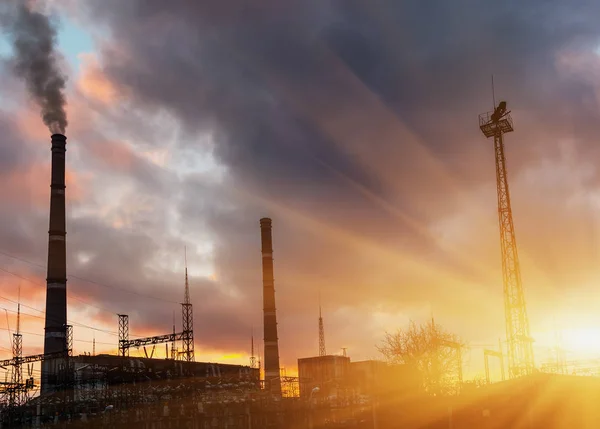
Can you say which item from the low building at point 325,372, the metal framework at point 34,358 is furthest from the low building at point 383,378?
the metal framework at point 34,358

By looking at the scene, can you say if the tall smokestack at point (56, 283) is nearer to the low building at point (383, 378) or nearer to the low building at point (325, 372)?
the low building at point (383, 378)

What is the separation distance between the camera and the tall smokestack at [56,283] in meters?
64.4

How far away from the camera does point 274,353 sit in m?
81.9

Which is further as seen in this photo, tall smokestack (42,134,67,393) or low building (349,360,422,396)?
low building (349,360,422,396)

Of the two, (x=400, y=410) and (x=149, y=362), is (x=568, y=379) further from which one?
(x=149, y=362)

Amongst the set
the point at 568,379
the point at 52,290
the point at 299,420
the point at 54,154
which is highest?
the point at 54,154

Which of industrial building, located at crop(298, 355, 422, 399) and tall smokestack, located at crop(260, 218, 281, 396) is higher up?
tall smokestack, located at crop(260, 218, 281, 396)

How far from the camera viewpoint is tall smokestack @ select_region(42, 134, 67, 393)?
211 feet

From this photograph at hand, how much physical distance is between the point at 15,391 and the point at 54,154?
24422 millimetres

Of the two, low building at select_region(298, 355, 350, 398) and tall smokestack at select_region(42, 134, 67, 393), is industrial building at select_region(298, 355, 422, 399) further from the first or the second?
tall smokestack at select_region(42, 134, 67, 393)

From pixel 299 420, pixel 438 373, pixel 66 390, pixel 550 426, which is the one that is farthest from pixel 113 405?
pixel 550 426

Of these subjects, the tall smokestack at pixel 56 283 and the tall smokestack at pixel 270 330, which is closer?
the tall smokestack at pixel 56 283

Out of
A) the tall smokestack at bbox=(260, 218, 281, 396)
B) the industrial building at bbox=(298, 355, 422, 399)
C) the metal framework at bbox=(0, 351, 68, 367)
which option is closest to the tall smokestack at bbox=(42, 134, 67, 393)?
the metal framework at bbox=(0, 351, 68, 367)

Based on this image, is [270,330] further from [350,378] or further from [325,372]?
[325,372]
